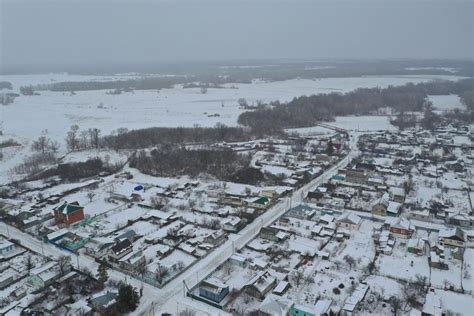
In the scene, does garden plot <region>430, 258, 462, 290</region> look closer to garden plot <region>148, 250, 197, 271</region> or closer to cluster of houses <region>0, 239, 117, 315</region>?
garden plot <region>148, 250, 197, 271</region>

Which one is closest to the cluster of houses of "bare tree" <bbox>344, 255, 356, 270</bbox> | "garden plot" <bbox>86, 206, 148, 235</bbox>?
"garden plot" <bbox>86, 206, 148, 235</bbox>

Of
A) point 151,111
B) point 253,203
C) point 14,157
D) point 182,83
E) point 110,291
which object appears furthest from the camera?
point 182,83

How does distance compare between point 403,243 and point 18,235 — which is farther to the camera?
point 18,235

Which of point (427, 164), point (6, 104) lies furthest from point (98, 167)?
point (6, 104)

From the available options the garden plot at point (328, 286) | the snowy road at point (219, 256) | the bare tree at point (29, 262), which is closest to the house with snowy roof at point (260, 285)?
the garden plot at point (328, 286)

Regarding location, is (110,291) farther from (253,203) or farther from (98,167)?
(98,167)
